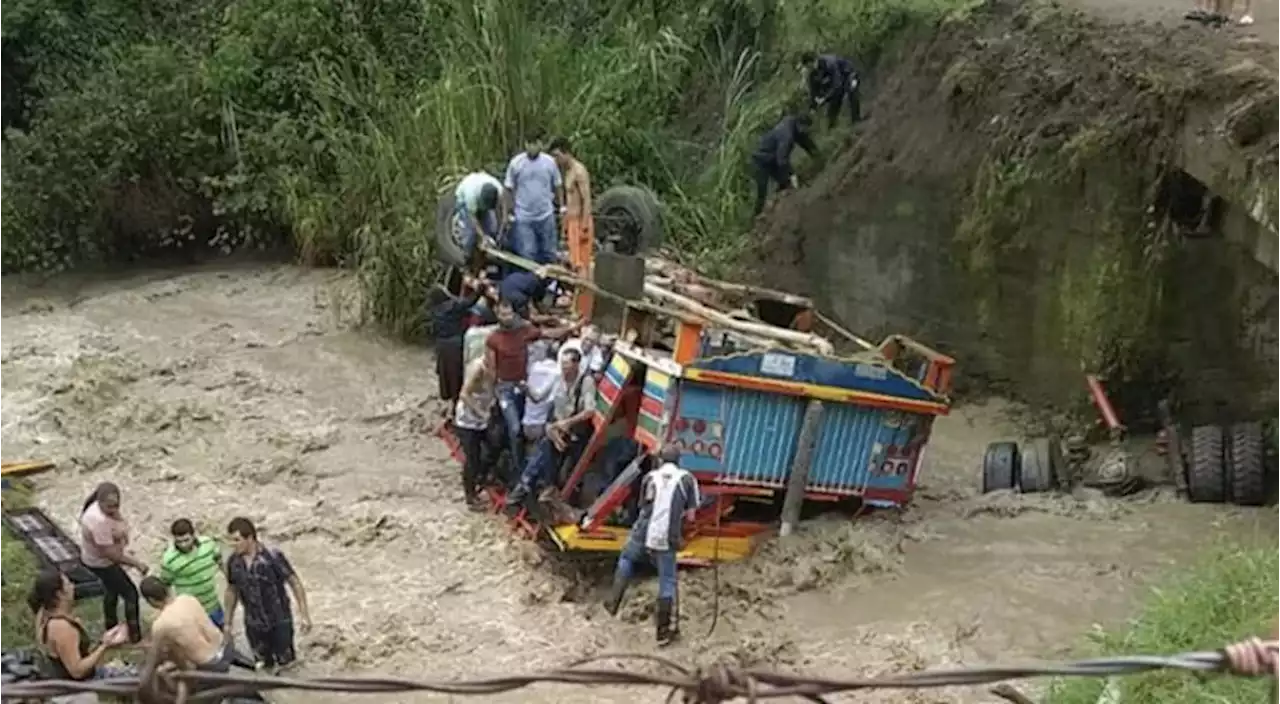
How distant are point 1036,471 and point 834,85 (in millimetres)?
6187

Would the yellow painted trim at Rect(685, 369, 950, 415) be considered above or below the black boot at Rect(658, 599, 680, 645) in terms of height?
above

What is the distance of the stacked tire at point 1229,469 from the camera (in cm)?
1199

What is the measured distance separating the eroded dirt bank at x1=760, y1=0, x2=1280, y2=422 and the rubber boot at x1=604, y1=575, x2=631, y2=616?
5029mm

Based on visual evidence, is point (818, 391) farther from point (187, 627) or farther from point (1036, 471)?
point (187, 627)

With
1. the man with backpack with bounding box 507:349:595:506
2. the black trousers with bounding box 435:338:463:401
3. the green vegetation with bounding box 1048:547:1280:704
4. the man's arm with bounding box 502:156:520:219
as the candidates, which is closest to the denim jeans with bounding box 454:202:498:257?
the man's arm with bounding box 502:156:520:219

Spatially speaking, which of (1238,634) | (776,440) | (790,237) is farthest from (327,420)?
(1238,634)

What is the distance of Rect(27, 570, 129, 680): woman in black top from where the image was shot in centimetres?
797

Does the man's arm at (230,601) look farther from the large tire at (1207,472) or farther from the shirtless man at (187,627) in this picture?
the large tire at (1207,472)

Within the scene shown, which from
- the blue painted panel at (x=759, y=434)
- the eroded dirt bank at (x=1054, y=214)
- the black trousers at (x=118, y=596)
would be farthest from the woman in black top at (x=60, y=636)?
the eroded dirt bank at (x=1054, y=214)

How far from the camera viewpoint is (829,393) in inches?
433

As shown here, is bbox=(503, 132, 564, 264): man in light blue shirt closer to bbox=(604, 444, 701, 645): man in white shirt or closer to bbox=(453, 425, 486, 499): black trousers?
bbox=(453, 425, 486, 499): black trousers

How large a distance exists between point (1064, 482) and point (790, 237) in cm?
496

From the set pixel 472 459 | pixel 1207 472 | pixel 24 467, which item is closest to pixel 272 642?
pixel 472 459

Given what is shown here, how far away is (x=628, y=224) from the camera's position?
611 inches
